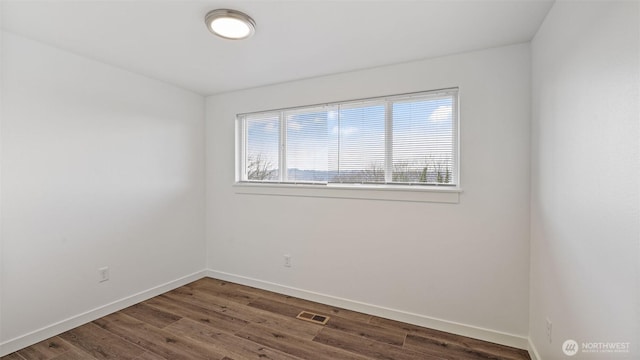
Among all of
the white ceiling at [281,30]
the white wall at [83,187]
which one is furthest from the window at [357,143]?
the white wall at [83,187]

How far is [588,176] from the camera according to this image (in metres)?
1.24

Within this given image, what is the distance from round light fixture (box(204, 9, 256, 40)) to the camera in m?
1.74

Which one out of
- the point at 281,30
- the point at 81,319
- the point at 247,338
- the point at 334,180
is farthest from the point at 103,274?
the point at 281,30

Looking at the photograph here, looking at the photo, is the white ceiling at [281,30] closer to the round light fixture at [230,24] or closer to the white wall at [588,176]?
the round light fixture at [230,24]

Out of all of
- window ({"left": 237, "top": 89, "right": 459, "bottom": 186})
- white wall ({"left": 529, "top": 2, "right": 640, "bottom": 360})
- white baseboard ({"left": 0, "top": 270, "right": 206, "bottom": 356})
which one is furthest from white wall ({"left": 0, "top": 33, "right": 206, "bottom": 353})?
white wall ({"left": 529, "top": 2, "right": 640, "bottom": 360})

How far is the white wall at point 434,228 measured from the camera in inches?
84.4

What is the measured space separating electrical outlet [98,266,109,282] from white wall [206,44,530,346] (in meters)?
1.42

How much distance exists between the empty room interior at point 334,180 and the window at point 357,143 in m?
0.02

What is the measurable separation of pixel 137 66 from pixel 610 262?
3.59 m

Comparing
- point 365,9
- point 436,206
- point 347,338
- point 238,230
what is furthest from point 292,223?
point 365,9

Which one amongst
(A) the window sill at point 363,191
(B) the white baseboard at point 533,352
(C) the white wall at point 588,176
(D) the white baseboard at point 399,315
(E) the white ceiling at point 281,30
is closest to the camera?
(C) the white wall at point 588,176

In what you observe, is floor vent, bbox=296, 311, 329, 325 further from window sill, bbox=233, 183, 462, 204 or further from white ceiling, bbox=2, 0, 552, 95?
white ceiling, bbox=2, 0, 552, 95

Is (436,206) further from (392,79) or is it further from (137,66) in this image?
(137,66)

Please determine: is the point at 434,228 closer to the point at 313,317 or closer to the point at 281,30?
the point at 313,317
